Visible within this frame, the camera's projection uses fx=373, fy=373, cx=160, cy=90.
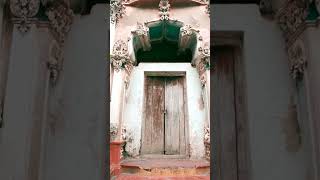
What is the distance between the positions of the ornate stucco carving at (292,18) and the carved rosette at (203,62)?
326cm

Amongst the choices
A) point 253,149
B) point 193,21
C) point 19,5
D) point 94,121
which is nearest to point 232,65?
point 253,149

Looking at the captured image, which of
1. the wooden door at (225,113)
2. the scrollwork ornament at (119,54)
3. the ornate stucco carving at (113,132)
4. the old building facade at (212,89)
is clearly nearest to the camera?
the old building facade at (212,89)

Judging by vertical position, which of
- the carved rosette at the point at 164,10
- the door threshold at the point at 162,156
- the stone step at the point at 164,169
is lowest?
the stone step at the point at 164,169

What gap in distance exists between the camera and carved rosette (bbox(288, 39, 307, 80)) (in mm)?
1922

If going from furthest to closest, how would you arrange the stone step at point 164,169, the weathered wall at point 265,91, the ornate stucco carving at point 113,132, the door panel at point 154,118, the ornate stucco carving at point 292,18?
the door panel at point 154,118 < the ornate stucco carving at point 113,132 < the stone step at point 164,169 < the weathered wall at point 265,91 < the ornate stucco carving at point 292,18

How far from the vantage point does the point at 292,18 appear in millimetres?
1992

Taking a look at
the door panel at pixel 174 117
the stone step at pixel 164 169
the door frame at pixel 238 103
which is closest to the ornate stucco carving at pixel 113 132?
the stone step at pixel 164 169

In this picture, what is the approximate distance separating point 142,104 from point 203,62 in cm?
115

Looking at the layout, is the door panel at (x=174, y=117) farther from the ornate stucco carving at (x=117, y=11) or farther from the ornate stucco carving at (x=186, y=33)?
the ornate stucco carving at (x=117, y=11)

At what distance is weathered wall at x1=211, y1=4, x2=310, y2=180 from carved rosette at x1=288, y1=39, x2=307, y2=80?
10 centimetres

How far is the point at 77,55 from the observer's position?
87.6 inches

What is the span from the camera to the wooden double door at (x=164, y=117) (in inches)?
225

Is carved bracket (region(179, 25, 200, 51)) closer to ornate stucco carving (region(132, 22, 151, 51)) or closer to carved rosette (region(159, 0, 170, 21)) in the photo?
carved rosette (region(159, 0, 170, 21))

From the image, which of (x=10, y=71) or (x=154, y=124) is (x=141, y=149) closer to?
(x=154, y=124)
